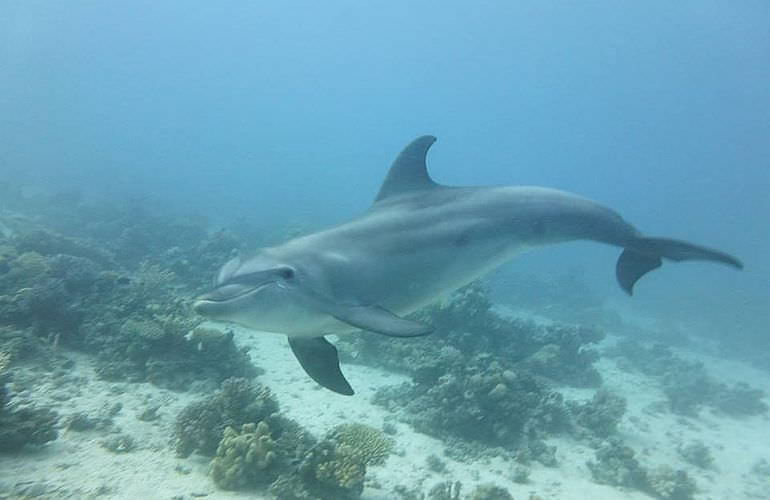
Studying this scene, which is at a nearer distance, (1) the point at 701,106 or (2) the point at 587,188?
(1) the point at 701,106

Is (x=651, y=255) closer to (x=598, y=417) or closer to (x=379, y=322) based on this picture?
(x=379, y=322)

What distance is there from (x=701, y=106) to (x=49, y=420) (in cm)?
15248

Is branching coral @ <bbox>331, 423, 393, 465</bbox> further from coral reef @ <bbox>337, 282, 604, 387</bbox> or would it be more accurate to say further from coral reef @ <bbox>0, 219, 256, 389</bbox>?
coral reef @ <bbox>337, 282, 604, 387</bbox>

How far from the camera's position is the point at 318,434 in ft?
21.4

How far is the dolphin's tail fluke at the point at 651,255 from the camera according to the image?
509 cm

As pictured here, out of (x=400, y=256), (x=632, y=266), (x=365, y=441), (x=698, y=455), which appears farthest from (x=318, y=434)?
(x=698, y=455)

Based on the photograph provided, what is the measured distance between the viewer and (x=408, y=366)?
9578 millimetres

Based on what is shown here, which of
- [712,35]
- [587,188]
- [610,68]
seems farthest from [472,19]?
[587,188]

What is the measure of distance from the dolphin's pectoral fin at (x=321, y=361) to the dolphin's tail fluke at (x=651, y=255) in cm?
376

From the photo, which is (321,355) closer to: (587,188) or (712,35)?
(712,35)

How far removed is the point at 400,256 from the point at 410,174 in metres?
1.30

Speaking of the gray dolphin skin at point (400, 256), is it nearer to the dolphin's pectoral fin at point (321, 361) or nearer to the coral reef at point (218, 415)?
the dolphin's pectoral fin at point (321, 361)

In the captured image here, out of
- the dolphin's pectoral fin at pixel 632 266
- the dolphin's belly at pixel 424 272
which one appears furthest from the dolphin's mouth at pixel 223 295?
the dolphin's pectoral fin at pixel 632 266

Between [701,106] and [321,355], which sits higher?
[701,106]
